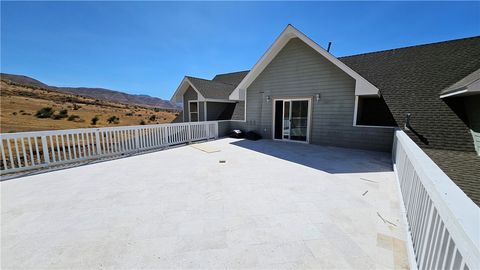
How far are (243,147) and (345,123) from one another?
4214mm

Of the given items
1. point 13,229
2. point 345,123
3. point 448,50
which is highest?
point 448,50

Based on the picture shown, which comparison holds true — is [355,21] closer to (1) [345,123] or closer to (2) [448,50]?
(2) [448,50]

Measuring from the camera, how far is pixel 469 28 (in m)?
7.90

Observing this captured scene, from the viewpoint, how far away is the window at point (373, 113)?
708cm

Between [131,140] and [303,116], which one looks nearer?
[131,140]

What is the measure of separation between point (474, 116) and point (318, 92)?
446 centimetres

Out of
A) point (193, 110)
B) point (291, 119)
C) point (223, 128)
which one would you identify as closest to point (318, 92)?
point (291, 119)

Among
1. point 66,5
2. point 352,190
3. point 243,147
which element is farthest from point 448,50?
point 66,5

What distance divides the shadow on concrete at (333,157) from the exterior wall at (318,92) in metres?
0.52

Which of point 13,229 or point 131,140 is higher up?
point 131,140

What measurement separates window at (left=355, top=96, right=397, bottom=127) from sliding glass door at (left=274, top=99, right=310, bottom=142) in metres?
1.98

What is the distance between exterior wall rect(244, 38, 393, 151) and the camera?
23.5 feet

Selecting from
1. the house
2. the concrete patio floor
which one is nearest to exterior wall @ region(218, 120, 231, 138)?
the house

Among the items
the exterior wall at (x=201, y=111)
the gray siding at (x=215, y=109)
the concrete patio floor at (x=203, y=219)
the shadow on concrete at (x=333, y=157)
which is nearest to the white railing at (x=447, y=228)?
the concrete patio floor at (x=203, y=219)
